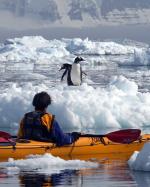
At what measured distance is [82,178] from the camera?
784 centimetres

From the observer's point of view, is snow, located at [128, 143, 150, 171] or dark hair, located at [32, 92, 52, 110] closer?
snow, located at [128, 143, 150, 171]

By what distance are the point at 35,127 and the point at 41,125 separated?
78mm

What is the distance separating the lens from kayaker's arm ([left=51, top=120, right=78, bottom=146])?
966 cm

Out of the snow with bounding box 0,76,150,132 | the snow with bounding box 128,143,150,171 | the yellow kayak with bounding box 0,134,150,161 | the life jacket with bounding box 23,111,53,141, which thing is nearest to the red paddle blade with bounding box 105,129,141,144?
the yellow kayak with bounding box 0,134,150,161

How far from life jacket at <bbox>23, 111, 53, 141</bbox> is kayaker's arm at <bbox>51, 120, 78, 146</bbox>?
68 mm

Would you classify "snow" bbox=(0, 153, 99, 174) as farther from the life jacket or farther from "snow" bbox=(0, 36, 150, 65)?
"snow" bbox=(0, 36, 150, 65)

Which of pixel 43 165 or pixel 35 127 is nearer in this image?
pixel 43 165

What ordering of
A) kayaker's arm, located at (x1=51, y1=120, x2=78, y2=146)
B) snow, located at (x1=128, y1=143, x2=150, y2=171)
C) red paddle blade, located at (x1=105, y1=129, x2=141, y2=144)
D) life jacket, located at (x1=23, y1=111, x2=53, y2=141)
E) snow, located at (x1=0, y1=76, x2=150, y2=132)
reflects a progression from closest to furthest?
1. snow, located at (x1=128, y1=143, x2=150, y2=171)
2. life jacket, located at (x1=23, y1=111, x2=53, y2=141)
3. kayaker's arm, located at (x1=51, y1=120, x2=78, y2=146)
4. red paddle blade, located at (x1=105, y1=129, x2=141, y2=144)
5. snow, located at (x1=0, y1=76, x2=150, y2=132)

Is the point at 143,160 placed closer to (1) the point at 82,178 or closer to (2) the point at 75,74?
(1) the point at 82,178

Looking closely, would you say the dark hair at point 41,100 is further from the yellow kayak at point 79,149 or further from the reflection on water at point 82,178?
the reflection on water at point 82,178

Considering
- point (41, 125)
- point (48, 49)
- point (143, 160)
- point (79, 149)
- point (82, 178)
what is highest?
point (48, 49)

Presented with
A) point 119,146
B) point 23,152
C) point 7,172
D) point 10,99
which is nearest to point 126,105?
point 10,99

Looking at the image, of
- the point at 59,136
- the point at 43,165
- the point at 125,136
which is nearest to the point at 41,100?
the point at 59,136

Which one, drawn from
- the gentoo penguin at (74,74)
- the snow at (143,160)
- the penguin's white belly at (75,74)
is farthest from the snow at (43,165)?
the penguin's white belly at (75,74)
